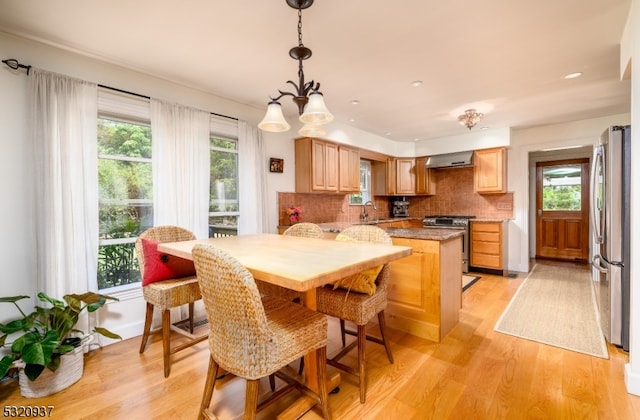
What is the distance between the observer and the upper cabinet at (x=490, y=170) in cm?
480

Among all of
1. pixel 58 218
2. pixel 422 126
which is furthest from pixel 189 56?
pixel 422 126

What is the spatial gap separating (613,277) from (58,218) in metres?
4.23

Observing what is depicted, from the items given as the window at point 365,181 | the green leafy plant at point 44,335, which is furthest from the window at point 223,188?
the window at point 365,181

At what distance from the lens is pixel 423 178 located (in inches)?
223

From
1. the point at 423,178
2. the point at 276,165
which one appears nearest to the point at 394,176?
the point at 423,178

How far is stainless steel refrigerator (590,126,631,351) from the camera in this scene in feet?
7.15

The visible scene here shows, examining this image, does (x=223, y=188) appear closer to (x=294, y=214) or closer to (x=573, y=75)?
(x=294, y=214)

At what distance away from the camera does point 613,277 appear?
224 centimetres

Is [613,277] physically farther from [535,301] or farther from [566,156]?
[566,156]

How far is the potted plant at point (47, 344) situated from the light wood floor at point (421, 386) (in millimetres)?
92

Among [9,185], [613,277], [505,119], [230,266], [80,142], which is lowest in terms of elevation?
[613,277]

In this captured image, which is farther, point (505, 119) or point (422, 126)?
point (422, 126)

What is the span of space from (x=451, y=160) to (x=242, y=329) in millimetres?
4978

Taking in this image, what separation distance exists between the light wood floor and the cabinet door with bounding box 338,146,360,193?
8.36 feet
